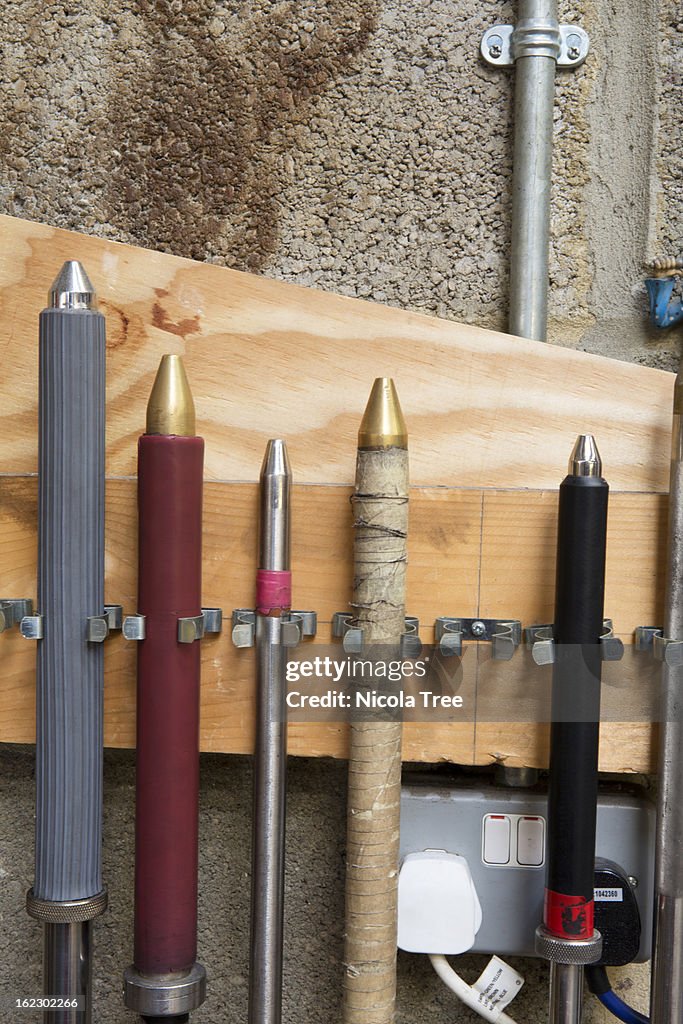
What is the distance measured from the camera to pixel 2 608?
448 mm

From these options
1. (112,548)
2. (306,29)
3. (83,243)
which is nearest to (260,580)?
(112,548)

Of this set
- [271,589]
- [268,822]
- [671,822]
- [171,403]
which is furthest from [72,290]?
[671,822]

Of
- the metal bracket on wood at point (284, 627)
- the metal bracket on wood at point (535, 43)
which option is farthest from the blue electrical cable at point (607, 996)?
the metal bracket on wood at point (535, 43)

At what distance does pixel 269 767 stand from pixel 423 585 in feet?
0.40

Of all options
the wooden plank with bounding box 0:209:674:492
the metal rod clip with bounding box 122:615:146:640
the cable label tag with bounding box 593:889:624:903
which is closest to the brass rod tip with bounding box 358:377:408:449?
the wooden plank with bounding box 0:209:674:492

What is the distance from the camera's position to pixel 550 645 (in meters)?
0.43

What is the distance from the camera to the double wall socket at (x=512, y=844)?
0.46m

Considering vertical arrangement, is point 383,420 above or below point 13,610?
above

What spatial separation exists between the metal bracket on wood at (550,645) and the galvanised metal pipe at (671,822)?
27 millimetres

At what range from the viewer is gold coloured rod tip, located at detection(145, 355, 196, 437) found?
410mm

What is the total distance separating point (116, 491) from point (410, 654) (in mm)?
175

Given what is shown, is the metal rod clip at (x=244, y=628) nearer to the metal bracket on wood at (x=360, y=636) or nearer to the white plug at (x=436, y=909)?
the metal bracket on wood at (x=360, y=636)

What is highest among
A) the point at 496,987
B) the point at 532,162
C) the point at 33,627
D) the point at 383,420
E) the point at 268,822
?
the point at 532,162

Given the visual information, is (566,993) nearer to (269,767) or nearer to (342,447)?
(269,767)
